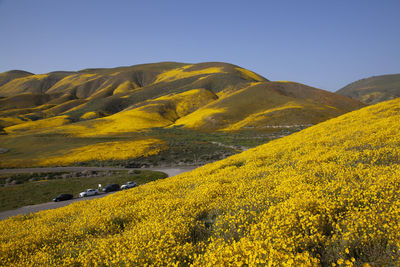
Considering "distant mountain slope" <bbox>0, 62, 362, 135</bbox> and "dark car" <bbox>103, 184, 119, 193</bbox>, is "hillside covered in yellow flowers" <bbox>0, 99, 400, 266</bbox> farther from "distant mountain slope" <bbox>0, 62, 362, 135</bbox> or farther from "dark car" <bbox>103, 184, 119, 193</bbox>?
"distant mountain slope" <bbox>0, 62, 362, 135</bbox>

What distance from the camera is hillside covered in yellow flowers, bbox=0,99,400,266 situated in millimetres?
4121

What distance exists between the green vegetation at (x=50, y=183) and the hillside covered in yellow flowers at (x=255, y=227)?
2204 centimetres

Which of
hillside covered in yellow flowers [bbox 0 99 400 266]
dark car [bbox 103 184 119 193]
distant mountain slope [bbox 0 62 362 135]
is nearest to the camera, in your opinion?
hillside covered in yellow flowers [bbox 0 99 400 266]

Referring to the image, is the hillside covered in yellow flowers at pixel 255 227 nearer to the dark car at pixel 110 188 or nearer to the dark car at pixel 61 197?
the dark car at pixel 61 197

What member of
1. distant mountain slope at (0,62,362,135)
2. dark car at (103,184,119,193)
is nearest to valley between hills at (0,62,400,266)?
dark car at (103,184,119,193)

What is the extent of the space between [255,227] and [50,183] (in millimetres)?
37859

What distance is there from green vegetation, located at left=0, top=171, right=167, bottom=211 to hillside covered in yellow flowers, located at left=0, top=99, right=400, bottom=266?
22.0 m

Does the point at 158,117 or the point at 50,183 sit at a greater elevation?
the point at 158,117

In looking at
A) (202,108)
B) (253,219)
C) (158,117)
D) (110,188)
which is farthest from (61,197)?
(202,108)

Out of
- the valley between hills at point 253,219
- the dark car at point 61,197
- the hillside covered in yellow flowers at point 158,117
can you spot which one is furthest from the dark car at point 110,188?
the valley between hills at point 253,219

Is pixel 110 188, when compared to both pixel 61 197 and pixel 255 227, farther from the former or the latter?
pixel 255 227

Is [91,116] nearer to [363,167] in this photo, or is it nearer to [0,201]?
[0,201]

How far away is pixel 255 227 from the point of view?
5.09 meters

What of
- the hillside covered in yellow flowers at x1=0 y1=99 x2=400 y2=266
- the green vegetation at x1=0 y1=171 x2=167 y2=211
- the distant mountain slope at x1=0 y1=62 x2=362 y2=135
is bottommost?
the green vegetation at x1=0 y1=171 x2=167 y2=211
